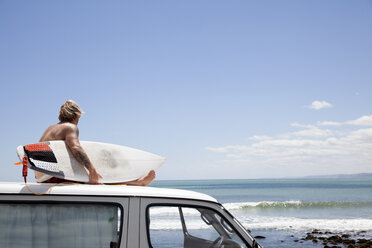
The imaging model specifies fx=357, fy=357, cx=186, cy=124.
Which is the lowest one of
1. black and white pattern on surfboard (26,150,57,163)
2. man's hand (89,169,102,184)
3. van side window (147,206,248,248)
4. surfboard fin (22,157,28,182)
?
van side window (147,206,248,248)

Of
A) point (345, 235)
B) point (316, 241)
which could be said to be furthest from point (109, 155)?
point (345, 235)

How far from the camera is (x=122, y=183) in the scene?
356 cm

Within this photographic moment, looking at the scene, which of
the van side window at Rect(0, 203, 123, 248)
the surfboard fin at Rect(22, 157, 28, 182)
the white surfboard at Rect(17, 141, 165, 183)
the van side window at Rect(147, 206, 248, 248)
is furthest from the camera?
the white surfboard at Rect(17, 141, 165, 183)

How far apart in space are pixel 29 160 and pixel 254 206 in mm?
27330

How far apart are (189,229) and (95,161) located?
117cm

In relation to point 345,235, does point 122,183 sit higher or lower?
higher

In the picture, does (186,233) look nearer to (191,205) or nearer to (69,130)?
(191,205)

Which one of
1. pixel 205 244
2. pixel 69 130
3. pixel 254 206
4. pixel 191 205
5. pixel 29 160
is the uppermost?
pixel 69 130

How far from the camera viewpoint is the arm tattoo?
3.37 m

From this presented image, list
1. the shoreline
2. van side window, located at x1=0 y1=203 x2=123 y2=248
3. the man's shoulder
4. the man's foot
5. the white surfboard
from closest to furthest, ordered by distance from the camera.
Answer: van side window, located at x1=0 y1=203 x2=123 y2=248, the white surfboard, the man's shoulder, the man's foot, the shoreline

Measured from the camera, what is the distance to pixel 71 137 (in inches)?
138

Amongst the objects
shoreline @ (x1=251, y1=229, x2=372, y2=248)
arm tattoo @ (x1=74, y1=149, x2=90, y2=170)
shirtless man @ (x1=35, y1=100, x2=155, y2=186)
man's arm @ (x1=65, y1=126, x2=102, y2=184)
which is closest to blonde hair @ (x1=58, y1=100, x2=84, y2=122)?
shirtless man @ (x1=35, y1=100, x2=155, y2=186)

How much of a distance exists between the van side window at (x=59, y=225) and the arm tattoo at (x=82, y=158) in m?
0.57

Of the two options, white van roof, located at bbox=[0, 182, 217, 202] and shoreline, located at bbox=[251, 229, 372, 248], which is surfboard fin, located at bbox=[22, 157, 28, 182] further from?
shoreline, located at bbox=[251, 229, 372, 248]
